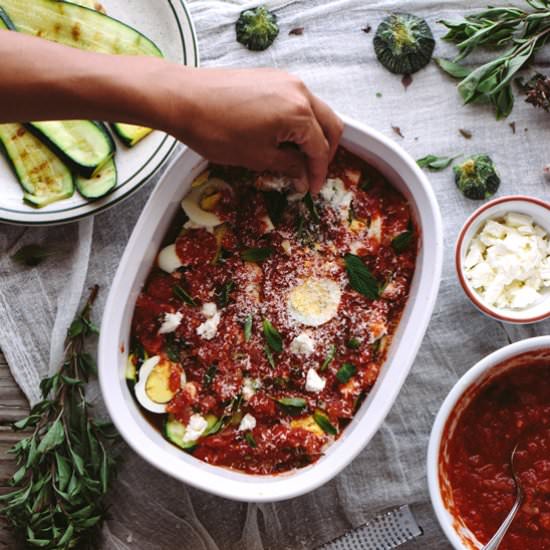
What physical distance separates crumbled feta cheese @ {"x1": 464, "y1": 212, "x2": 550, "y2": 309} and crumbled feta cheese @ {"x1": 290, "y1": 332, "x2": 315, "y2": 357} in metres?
0.57

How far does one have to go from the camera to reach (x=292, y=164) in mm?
2141

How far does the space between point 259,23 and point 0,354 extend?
4.87 feet

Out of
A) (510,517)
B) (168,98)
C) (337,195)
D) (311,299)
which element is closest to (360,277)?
(311,299)

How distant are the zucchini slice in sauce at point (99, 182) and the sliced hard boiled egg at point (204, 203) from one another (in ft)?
0.88

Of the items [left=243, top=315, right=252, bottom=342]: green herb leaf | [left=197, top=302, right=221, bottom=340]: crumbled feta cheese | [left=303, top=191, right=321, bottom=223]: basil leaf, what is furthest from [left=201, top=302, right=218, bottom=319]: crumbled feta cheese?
[left=303, top=191, right=321, bottom=223]: basil leaf

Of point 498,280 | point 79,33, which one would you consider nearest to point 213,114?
point 79,33

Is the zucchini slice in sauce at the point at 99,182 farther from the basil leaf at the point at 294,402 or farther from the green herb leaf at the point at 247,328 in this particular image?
the basil leaf at the point at 294,402

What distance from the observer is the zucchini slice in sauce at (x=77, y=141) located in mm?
2430

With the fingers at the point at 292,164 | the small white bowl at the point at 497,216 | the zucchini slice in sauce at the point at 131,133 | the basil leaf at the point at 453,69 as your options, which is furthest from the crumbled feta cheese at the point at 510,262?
the zucchini slice in sauce at the point at 131,133

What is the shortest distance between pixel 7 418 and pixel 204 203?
3.51 feet

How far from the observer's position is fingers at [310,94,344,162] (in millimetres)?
2057

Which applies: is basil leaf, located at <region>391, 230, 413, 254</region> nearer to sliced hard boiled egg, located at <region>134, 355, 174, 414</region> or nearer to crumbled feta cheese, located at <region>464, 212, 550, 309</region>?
crumbled feta cheese, located at <region>464, 212, 550, 309</region>

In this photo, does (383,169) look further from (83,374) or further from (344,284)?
(83,374)

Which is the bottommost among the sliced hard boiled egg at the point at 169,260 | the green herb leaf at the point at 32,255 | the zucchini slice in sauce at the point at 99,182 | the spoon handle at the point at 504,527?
the spoon handle at the point at 504,527
